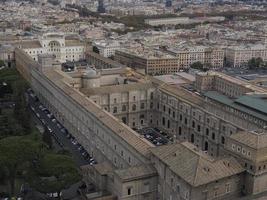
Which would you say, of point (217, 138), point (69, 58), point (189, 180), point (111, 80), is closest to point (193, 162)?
point (189, 180)

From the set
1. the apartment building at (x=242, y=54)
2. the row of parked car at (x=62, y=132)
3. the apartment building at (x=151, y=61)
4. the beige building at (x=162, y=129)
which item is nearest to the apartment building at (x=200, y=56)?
the apartment building at (x=242, y=54)

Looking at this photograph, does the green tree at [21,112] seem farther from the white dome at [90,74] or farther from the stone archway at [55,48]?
the stone archway at [55,48]

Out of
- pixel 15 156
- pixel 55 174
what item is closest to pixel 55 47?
pixel 15 156

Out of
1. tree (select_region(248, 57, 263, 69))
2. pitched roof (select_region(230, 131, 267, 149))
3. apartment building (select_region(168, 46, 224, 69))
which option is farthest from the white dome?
tree (select_region(248, 57, 263, 69))

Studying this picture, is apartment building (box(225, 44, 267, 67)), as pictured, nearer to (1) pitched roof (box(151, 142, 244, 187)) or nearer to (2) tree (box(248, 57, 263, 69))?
(2) tree (box(248, 57, 263, 69))

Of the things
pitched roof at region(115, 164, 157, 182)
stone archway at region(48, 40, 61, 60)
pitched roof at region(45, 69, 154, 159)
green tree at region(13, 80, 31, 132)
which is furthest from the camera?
stone archway at region(48, 40, 61, 60)

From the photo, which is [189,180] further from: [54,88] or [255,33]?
[255,33]

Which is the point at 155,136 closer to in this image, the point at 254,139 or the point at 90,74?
the point at 90,74
